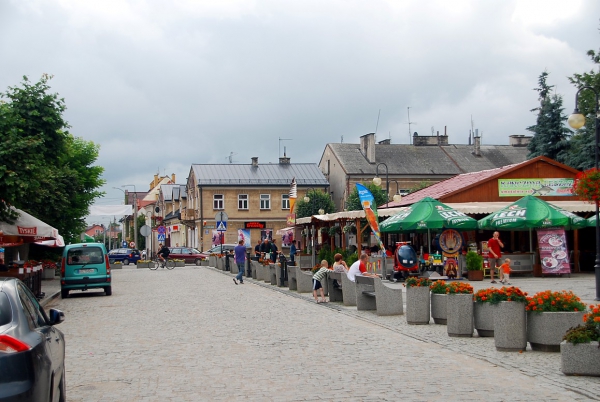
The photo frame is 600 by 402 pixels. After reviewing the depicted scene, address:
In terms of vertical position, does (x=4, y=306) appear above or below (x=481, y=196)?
below

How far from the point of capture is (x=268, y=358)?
36.1 ft

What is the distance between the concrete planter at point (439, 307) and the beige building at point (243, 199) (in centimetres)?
5751

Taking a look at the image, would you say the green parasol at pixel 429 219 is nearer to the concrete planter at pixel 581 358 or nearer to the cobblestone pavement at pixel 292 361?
the cobblestone pavement at pixel 292 361

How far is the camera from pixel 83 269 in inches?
997

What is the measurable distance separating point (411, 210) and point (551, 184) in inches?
431

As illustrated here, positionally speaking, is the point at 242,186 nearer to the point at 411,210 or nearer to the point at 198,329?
the point at 411,210

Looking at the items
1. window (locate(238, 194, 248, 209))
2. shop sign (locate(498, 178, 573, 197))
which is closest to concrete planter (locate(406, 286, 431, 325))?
shop sign (locate(498, 178, 573, 197))

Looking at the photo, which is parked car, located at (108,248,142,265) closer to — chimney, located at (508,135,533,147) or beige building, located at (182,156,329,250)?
beige building, located at (182,156,329,250)

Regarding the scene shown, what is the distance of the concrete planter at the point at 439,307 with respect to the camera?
1444cm

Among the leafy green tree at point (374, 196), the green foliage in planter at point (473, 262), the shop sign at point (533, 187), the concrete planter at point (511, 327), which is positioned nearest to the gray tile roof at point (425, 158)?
the leafy green tree at point (374, 196)

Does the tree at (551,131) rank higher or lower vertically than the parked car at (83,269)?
higher

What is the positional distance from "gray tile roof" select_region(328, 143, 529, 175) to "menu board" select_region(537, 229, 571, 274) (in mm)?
41780

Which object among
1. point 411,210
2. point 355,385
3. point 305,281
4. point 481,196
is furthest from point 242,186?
point 355,385

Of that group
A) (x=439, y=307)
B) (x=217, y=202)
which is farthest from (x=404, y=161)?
(x=439, y=307)
